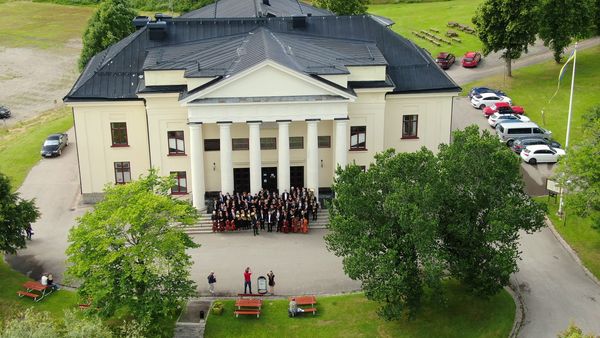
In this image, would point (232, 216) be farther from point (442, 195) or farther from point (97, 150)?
point (442, 195)

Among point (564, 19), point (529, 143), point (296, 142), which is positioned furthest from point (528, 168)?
point (564, 19)

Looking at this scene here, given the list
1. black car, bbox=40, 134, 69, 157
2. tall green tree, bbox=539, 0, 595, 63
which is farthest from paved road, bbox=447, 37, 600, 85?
black car, bbox=40, 134, 69, 157

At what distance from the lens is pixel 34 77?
98.9 m

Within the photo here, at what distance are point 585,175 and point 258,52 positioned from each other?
22.8 metres

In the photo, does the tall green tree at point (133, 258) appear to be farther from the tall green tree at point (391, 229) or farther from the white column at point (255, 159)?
the white column at point (255, 159)

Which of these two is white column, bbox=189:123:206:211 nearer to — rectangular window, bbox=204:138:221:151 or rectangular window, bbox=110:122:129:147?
rectangular window, bbox=204:138:221:151

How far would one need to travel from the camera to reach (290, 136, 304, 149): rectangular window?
178 ft

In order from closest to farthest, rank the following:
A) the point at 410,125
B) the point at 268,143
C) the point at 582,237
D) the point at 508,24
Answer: the point at 582,237 < the point at 268,143 < the point at 410,125 < the point at 508,24

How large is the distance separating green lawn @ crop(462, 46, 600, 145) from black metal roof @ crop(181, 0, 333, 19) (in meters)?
20.2

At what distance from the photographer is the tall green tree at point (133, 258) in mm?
36594

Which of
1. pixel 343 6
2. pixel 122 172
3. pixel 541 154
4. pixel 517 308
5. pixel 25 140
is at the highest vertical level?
pixel 343 6

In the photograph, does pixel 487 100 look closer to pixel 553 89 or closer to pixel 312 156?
pixel 553 89

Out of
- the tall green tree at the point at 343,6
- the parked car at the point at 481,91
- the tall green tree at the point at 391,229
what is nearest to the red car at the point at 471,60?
the parked car at the point at 481,91

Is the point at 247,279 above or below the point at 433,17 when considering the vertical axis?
below
